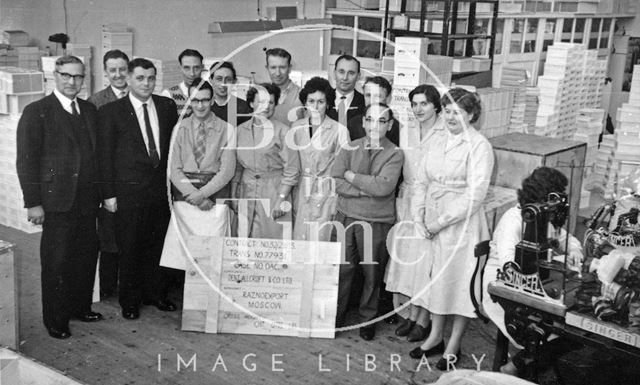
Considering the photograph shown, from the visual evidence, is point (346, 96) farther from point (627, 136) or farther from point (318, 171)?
point (627, 136)

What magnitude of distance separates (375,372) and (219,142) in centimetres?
169

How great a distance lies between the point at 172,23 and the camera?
9.62 metres

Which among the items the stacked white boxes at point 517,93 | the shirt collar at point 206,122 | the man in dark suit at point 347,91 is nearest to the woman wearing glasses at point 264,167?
the shirt collar at point 206,122

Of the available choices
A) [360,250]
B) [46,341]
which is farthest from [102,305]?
[360,250]

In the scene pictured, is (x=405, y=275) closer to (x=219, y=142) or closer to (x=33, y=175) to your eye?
(x=219, y=142)

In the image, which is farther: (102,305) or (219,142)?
(102,305)

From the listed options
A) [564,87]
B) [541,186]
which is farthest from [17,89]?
[564,87]

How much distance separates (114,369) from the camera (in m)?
3.88

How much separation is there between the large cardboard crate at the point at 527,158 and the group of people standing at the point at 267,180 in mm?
639

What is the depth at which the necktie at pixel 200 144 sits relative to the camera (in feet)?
14.5

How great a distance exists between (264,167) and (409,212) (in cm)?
94

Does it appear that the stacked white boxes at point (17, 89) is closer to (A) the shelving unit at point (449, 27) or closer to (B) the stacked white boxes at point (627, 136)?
(A) the shelving unit at point (449, 27)

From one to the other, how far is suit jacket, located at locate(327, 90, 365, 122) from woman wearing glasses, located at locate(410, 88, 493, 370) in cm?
73

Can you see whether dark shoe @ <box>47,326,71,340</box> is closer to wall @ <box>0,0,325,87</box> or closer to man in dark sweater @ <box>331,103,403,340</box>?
man in dark sweater @ <box>331,103,403,340</box>
